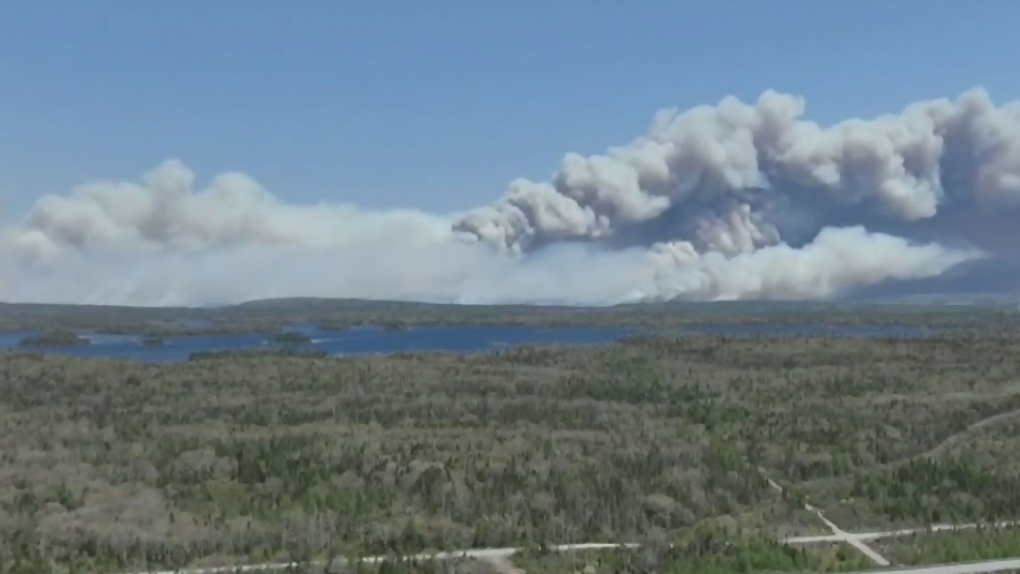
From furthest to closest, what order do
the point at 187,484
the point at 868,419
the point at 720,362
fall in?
the point at 720,362 → the point at 868,419 → the point at 187,484

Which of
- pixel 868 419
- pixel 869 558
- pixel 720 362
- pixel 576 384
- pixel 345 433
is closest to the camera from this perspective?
pixel 869 558

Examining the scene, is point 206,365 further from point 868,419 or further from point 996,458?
point 996,458

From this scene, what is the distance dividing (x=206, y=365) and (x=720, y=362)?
65.4 m

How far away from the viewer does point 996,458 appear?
2101 inches

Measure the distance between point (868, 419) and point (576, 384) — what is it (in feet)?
104

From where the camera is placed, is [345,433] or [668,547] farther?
[345,433]

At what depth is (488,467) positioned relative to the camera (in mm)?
52750

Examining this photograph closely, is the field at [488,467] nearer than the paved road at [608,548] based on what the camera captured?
No

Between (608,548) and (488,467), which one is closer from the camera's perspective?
(608,548)

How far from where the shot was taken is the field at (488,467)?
39625 millimetres

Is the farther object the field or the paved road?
the field

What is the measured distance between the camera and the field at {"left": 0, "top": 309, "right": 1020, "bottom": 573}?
39625mm

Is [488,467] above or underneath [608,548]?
above

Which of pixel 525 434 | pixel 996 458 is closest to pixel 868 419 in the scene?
pixel 996 458
